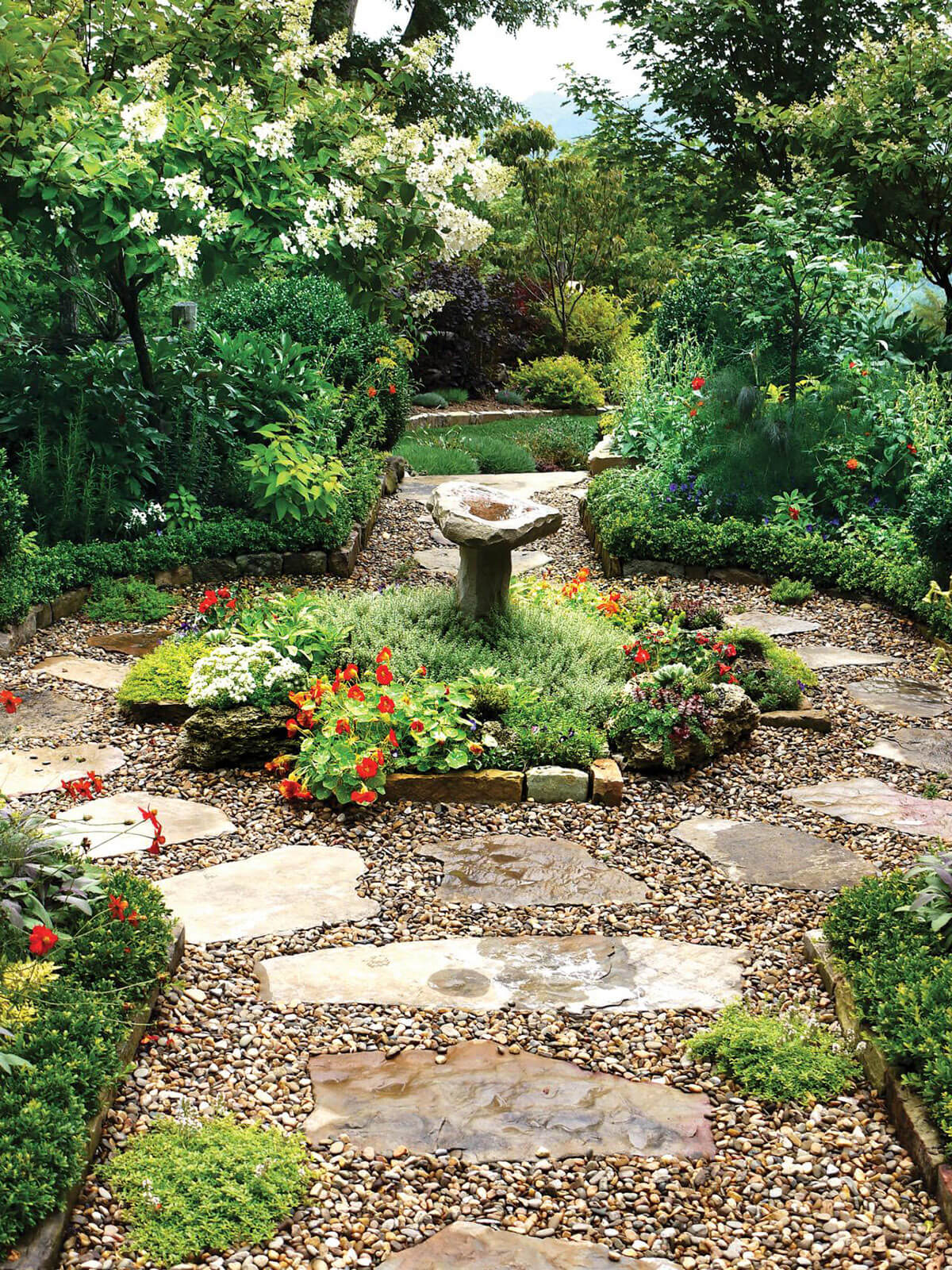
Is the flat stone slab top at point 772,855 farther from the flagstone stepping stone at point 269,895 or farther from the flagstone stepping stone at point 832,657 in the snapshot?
the flagstone stepping stone at point 832,657

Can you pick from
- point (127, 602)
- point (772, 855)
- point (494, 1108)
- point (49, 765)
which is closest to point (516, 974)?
point (494, 1108)

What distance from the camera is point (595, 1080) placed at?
8.77 ft

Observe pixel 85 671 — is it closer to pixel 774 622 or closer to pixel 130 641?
pixel 130 641

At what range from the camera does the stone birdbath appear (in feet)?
16.2

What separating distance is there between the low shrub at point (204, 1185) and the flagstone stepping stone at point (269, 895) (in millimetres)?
908

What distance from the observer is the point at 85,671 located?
17.8 ft

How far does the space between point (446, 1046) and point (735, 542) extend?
5.00m

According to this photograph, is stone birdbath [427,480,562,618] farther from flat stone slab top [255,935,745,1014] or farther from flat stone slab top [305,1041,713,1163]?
flat stone slab top [305,1041,713,1163]

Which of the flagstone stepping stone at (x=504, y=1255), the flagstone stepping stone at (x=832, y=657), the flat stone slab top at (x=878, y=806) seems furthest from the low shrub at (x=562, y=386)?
the flagstone stepping stone at (x=504, y=1255)

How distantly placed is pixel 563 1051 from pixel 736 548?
4.92 metres

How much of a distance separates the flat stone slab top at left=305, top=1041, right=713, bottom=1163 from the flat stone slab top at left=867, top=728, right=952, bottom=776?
98.6 inches

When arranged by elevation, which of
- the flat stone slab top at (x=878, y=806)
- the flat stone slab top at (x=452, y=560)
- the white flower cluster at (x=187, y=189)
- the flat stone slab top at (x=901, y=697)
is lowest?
the flat stone slab top at (x=878, y=806)

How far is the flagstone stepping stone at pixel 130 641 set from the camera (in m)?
5.71

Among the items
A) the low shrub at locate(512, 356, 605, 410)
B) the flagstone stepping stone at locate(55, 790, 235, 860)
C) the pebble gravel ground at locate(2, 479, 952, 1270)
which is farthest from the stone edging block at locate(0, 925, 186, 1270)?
the low shrub at locate(512, 356, 605, 410)
